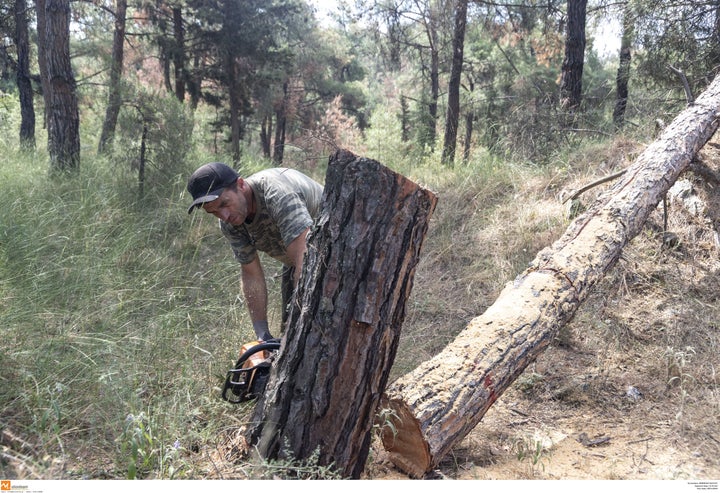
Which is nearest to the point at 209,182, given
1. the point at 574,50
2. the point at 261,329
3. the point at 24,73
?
the point at 261,329

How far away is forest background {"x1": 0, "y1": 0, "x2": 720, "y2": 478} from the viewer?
7.53 feet

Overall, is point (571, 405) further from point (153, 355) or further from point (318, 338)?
point (153, 355)

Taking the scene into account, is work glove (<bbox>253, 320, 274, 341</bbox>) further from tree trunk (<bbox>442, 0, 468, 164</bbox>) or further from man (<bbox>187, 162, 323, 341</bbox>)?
tree trunk (<bbox>442, 0, 468, 164</bbox>)

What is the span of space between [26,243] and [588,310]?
181 inches

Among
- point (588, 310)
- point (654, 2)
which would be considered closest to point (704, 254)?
point (588, 310)

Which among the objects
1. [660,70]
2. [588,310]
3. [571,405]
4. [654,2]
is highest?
[654,2]

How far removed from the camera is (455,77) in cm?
907

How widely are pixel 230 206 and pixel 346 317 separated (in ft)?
4.53

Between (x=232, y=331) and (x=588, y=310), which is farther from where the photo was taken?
(x=588, y=310)

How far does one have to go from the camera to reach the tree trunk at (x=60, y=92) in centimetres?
610

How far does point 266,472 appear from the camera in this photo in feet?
6.21

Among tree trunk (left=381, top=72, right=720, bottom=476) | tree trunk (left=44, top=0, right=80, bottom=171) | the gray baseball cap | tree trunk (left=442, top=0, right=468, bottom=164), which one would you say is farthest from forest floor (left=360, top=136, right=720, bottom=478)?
tree trunk (left=44, top=0, right=80, bottom=171)

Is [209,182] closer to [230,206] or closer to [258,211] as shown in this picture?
[230,206]

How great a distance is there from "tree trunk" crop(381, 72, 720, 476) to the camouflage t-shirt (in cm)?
107
